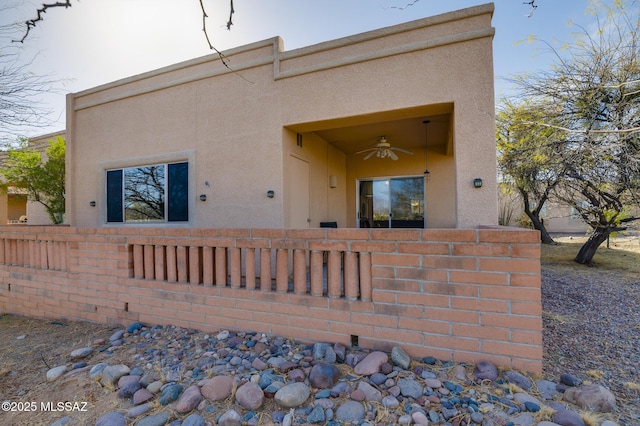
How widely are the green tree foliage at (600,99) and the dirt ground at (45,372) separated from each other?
276 inches

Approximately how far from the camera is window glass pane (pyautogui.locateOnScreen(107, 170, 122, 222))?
611cm

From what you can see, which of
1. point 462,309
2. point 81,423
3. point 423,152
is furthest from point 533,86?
point 81,423

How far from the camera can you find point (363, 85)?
423 cm

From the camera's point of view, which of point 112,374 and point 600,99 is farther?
point 600,99

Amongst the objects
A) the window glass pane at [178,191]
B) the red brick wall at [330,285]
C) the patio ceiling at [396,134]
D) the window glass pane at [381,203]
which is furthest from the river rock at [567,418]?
the window glass pane at [381,203]

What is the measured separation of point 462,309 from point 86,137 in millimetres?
7834

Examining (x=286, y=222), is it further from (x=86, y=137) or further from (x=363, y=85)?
(x=86, y=137)

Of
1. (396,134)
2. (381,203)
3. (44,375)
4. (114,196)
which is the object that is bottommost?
(44,375)

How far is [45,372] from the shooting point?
2537 millimetres

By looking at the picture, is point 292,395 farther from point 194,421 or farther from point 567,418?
point 567,418

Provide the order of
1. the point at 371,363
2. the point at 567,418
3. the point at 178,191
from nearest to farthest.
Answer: the point at 567,418
the point at 371,363
the point at 178,191

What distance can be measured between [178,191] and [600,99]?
7.99 metres

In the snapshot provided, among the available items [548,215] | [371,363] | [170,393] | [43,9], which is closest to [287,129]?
[43,9]

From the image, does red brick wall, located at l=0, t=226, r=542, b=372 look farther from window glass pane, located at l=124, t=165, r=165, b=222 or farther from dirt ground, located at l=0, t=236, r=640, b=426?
window glass pane, located at l=124, t=165, r=165, b=222
